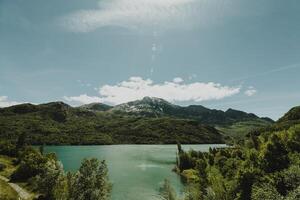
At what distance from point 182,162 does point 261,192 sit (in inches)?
3596

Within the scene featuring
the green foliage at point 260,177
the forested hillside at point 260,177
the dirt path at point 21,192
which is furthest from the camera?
the dirt path at point 21,192

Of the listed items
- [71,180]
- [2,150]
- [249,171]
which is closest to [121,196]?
[71,180]

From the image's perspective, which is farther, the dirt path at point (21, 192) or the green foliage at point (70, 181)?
the dirt path at point (21, 192)

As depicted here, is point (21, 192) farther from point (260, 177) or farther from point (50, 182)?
point (260, 177)

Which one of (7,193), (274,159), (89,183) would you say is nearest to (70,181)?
(89,183)

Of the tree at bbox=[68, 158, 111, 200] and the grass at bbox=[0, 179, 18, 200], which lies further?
the grass at bbox=[0, 179, 18, 200]

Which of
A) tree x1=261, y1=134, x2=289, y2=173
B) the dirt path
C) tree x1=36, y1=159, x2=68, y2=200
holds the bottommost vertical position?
the dirt path

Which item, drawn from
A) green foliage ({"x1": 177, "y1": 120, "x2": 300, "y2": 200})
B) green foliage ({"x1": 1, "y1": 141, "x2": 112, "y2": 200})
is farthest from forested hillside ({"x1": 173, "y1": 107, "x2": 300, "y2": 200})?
green foliage ({"x1": 1, "y1": 141, "x2": 112, "y2": 200})

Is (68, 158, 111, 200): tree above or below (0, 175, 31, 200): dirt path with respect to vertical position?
above

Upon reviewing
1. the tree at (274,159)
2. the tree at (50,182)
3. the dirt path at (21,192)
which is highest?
the tree at (274,159)

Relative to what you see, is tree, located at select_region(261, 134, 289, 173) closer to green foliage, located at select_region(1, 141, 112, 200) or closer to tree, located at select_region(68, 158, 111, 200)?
green foliage, located at select_region(1, 141, 112, 200)

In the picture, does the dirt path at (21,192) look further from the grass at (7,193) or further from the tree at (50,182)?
the tree at (50,182)

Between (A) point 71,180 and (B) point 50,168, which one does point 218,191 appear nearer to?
(A) point 71,180

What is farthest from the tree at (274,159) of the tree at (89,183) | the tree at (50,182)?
the tree at (50,182)
